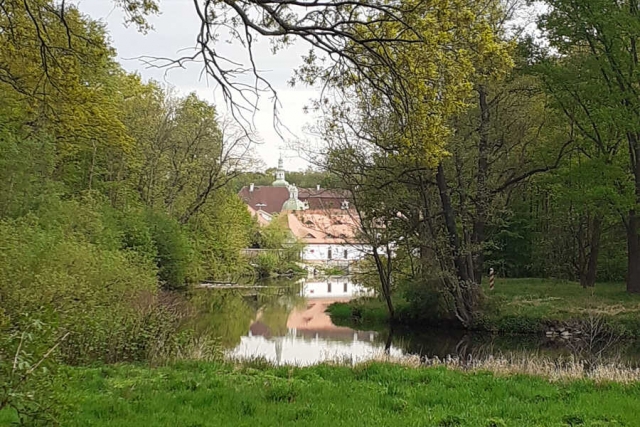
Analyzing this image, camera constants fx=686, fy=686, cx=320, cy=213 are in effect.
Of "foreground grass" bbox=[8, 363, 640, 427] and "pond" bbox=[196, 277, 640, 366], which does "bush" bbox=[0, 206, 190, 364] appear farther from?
"pond" bbox=[196, 277, 640, 366]

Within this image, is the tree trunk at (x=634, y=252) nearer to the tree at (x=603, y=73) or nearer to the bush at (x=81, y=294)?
the tree at (x=603, y=73)

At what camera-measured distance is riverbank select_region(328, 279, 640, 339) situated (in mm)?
19078

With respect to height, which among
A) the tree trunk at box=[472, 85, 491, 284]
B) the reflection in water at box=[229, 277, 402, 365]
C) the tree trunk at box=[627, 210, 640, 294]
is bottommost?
the reflection in water at box=[229, 277, 402, 365]

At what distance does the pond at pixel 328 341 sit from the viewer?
15.2m

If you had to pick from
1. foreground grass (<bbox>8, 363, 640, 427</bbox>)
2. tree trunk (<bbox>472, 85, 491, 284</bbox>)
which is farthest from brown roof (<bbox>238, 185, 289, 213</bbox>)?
foreground grass (<bbox>8, 363, 640, 427</bbox>)

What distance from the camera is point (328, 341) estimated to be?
18578mm

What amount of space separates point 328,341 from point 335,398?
38.7ft

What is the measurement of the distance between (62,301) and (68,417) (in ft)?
21.5

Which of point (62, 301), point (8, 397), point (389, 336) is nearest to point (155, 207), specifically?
point (389, 336)

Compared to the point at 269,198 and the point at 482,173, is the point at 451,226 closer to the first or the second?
the point at 482,173

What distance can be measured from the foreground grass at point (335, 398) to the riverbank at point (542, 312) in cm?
1152

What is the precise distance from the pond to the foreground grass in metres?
2.79

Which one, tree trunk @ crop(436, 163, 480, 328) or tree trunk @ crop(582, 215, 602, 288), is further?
tree trunk @ crop(582, 215, 602, 288)

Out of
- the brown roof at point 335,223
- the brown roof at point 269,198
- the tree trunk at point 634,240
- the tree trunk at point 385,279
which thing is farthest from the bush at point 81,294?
the brown roof at point 269,198
